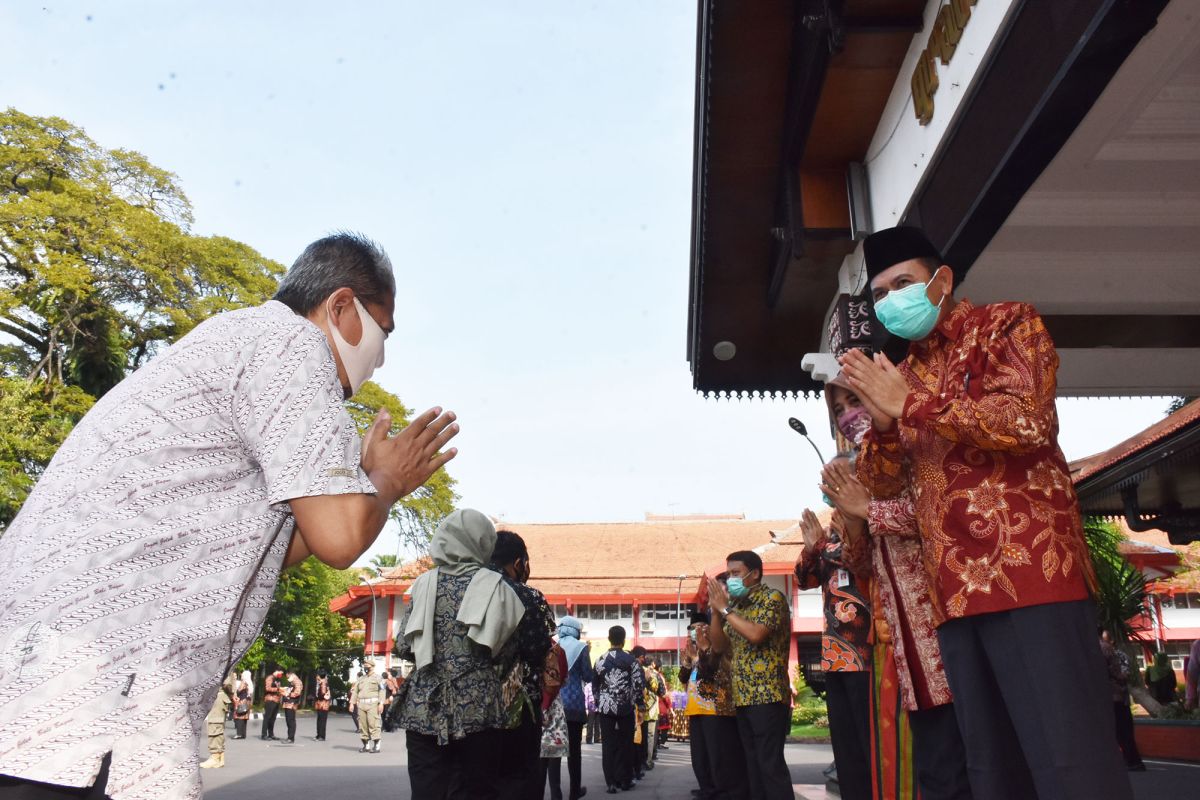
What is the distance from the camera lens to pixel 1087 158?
5.00 m

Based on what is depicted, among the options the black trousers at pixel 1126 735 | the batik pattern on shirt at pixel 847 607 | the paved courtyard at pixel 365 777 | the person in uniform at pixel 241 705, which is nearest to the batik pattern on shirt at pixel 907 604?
the batik pattern on shirt at pixel 847 607

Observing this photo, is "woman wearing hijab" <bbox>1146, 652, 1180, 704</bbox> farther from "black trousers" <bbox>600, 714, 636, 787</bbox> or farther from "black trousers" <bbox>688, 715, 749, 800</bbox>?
"black trousers" <bbox>688, 715, 749, 800</bbox>

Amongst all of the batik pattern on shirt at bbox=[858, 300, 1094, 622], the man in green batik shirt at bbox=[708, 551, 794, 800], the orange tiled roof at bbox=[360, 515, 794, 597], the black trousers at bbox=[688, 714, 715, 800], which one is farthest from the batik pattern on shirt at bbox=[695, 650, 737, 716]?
the orange tiled roof at bbox=[360, 515, 794, 597]

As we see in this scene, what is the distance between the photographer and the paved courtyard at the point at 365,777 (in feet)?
26.7

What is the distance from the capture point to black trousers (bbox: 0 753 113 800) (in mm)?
1196

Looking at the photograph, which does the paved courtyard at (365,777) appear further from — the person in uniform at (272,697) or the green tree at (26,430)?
the green tree at (26,430)

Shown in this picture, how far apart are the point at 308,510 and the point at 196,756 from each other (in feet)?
1.23

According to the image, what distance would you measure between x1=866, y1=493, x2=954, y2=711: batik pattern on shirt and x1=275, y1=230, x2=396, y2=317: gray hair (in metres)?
1.77

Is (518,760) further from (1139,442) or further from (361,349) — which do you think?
(1139,442)

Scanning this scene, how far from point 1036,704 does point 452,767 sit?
9.06 ft

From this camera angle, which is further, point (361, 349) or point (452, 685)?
point (452, 685)

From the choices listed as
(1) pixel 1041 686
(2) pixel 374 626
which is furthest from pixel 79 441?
(2) pixel 374 626

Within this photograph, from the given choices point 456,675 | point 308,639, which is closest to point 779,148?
point 456,675

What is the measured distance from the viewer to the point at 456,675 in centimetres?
407
